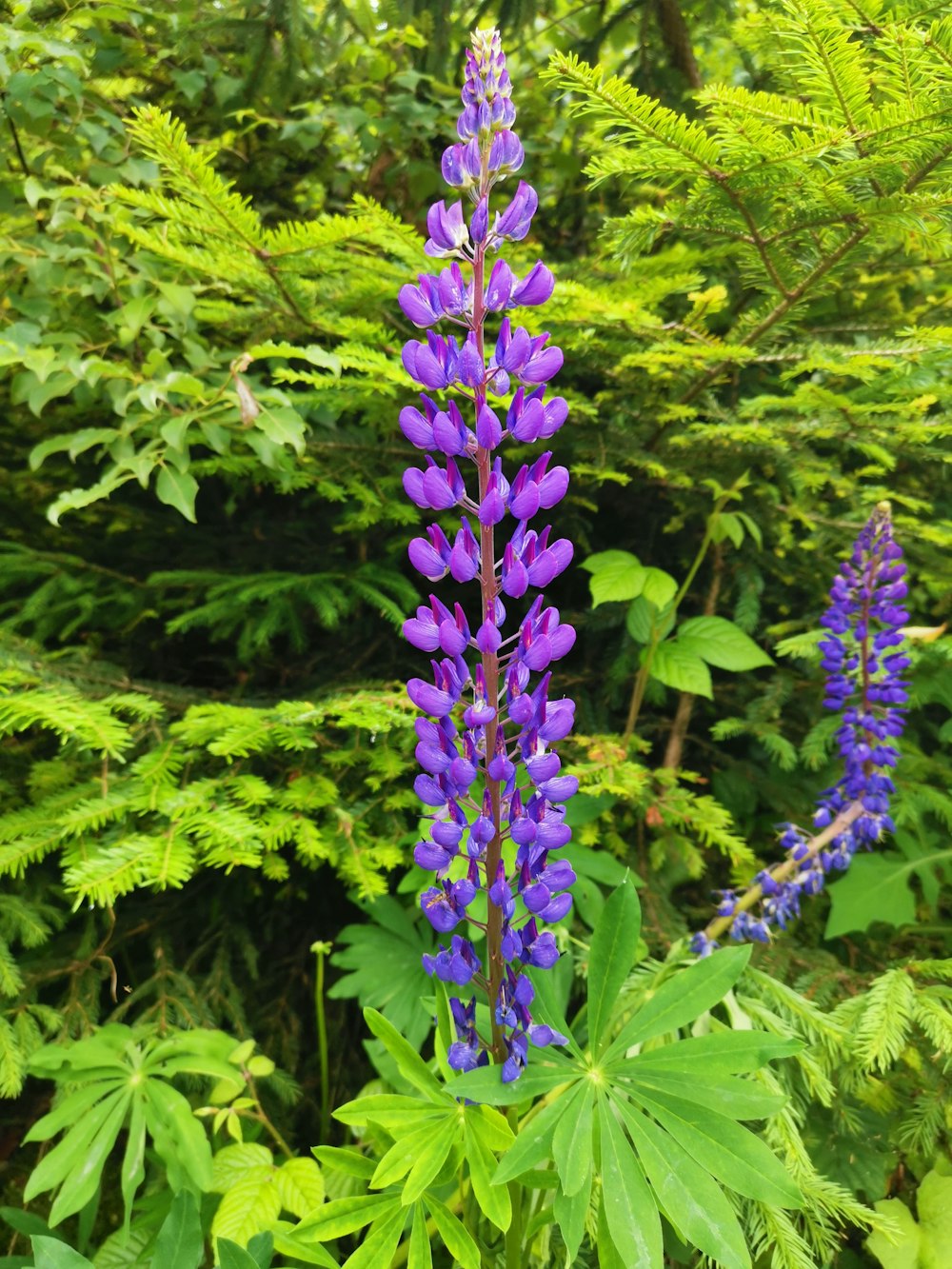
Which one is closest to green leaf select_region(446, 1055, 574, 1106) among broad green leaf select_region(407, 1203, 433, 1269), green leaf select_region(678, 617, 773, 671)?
broad green leaf select_region(407, 1203, 433, 1269)

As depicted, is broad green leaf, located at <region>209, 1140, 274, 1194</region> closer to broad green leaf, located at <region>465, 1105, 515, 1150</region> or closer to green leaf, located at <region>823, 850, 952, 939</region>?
broad green leaf, located at <region>465, 1105, 515, 1150</region>

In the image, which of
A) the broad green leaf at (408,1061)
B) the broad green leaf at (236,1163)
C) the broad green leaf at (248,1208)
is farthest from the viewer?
the broad green leaf at (236,1163)

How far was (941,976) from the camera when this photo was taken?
1615 mm

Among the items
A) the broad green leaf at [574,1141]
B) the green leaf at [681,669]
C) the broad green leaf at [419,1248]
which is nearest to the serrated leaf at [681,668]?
the green leaf at [681,669]

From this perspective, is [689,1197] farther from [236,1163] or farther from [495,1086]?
[236,1163]

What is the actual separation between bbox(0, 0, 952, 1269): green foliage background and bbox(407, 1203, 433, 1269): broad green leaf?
622 mm

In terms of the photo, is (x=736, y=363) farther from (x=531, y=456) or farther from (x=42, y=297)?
(x=42, y=297)

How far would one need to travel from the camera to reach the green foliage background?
1504 millimetres

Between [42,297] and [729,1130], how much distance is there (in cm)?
241

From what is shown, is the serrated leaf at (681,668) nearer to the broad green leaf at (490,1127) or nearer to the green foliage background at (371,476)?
the green foliage background at (371,476)

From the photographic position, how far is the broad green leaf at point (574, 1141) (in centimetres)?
93

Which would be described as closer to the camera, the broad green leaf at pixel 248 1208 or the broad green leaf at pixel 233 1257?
the broad green leaf at pixel 233 1257

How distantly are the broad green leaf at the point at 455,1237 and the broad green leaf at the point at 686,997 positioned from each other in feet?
1.08

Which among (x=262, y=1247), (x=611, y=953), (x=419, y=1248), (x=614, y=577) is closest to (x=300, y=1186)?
(x=262, y=1247)
